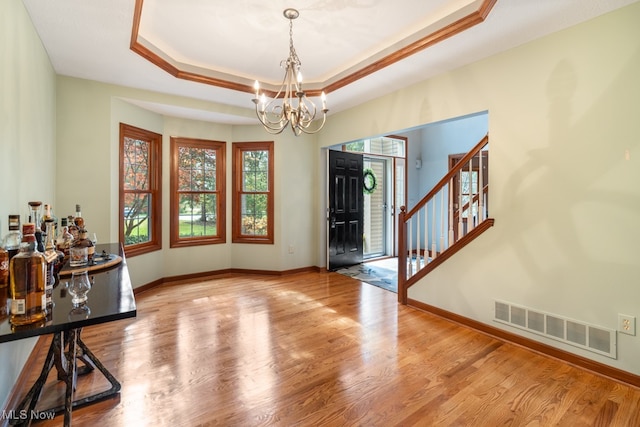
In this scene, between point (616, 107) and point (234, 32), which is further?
point (234, 32)

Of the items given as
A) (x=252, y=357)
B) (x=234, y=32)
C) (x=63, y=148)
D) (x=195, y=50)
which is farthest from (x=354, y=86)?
(x=63, y=148)

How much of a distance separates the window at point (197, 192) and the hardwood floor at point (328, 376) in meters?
1.56

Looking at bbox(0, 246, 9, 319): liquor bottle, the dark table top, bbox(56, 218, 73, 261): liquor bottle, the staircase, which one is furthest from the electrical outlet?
bbox(56, 218, 73, 261): liquor bottle

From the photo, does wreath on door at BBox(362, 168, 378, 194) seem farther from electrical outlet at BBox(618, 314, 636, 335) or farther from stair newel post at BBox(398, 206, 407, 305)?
electrical outlet at BBox(618, 314, 636, 335)

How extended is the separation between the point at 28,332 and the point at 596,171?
3336 mm

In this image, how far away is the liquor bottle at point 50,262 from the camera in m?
1.36

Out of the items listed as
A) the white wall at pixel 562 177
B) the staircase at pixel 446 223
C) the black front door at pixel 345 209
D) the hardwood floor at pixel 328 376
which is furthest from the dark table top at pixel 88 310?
the black front door at pixel 345 209

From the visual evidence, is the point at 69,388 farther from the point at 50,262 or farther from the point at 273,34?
the point at 273,34

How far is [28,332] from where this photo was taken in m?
1.07

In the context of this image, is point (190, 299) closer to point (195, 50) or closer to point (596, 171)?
point (195, 50)

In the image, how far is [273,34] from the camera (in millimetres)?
2764

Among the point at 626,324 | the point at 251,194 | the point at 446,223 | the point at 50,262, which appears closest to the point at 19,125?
the point at 50,262

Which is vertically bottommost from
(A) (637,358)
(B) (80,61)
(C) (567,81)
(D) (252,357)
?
(D) (252,357)

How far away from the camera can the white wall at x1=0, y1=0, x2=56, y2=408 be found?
176 centimetres
